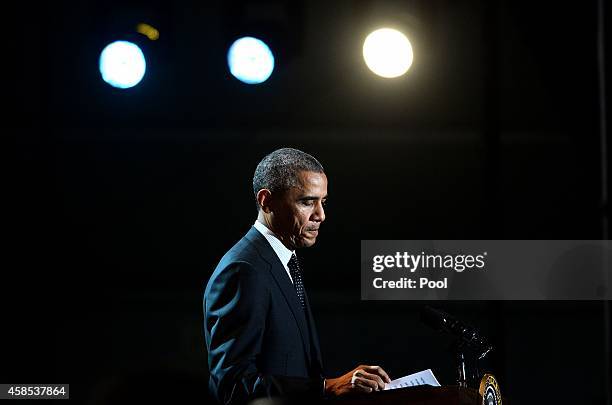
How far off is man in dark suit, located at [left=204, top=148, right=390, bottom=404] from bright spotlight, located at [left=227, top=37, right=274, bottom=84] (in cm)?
92

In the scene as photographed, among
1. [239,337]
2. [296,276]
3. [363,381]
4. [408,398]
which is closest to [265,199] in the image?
[296,276]

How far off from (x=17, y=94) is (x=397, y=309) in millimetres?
2027

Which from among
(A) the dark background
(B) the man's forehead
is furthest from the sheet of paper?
(A) the dark background

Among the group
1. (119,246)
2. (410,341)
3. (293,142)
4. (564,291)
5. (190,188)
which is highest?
(293,142)

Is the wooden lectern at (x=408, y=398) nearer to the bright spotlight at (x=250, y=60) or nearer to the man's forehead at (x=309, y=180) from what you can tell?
the man's forehead at (x=309, y=180)

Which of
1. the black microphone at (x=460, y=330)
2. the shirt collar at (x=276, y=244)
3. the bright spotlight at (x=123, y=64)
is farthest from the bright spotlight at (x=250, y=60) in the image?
the black microphone at (x=460, y=330)

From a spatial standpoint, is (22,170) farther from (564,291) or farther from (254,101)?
(564,291)

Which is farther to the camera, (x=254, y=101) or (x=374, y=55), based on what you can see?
(x=254, y=101)

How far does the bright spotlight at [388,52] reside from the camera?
9.73ft

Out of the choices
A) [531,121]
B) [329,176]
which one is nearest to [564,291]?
[531,121]

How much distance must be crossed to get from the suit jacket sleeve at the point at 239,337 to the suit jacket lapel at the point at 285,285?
7 centimetres

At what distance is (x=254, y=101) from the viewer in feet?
11.0

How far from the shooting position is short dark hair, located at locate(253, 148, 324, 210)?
2.17m

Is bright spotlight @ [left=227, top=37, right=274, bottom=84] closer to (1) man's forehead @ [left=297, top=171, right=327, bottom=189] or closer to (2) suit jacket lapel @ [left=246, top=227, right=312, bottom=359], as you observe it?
(1) man's forehead @ [left=297, top=171, right=327, bottom=189]
